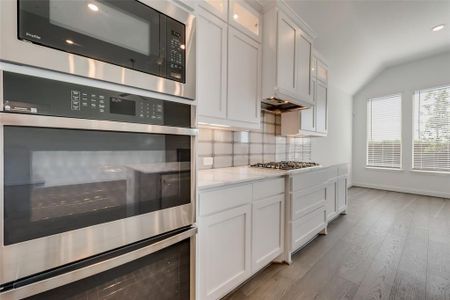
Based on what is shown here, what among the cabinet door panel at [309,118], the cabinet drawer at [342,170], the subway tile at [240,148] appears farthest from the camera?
the cabinet drawer at [342,170]

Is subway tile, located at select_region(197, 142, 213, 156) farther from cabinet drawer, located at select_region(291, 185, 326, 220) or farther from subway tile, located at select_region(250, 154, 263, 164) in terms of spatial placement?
cabinet drawer, located at select_region(291, 185, 326, 220)

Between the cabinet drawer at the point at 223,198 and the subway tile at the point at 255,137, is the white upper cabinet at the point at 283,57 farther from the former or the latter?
the cabinet drawer at the point at 223,198

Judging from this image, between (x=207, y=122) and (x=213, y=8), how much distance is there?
89 centimetres

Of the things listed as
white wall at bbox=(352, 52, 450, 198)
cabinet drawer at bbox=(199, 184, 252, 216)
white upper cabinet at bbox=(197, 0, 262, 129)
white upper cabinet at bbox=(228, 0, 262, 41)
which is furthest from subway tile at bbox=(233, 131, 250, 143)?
white wall at bbox=(352, 52, 450, 198)

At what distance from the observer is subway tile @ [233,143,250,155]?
7.70 feet

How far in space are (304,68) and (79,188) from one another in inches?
101

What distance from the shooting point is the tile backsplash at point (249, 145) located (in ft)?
6.78

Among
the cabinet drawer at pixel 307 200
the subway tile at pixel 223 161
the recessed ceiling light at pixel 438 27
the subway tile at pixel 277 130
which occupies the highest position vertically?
the recessed ceiling light at pixel 438 27

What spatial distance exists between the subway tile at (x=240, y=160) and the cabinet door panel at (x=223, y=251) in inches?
33.3

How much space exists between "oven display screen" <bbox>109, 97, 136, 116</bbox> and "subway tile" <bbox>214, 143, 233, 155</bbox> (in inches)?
54.2

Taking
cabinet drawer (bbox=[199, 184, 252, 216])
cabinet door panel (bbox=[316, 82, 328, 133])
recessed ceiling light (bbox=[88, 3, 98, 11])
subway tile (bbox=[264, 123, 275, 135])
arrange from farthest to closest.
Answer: cabinet door panel (bbox=[316, 82, 328, 133]) → subway tile (bbox=[264, 123, 275, 135]) → cabinet drawer (bbox=[199, 184, 252, 216]) → recessed ceiling light (bbox=[88, 3, 98, 11])

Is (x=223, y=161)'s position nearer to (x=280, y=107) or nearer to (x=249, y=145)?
(x=249, y=145)

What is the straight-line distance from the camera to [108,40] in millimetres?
715

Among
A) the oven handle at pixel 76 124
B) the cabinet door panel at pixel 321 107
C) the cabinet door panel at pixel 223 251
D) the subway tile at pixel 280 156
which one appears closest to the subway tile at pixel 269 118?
the subway tile at pixel 280 156
